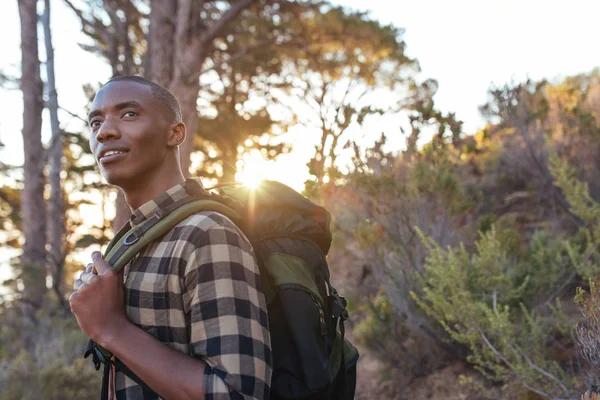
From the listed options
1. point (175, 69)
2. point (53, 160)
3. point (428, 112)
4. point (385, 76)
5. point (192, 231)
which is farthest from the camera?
point (385, 76)

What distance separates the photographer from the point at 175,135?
5.38 ft

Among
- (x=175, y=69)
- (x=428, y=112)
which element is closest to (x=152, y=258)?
(x=428, y=112)

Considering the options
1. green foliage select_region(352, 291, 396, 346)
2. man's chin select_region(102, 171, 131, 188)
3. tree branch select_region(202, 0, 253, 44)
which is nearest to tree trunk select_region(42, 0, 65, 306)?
tree branch select_region(202, 0, 253, 44)

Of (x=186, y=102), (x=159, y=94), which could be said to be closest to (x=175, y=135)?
(x=159, y=94)

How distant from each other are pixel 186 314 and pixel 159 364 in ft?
0.43

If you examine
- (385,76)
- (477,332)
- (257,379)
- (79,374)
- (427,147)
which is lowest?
(79,374)

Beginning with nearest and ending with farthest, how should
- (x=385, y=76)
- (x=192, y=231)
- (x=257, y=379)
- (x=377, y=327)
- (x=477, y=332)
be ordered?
1. (x=257, y=379)
2. (x=192, y=231)
3. (x=477, y=332)
4. (x=377, y=327)
5. (x=385, y=76)

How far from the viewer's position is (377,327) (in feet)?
17.3

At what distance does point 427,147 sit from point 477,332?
2.01 meters

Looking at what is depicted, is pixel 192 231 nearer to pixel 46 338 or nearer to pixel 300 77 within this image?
pixel 46 338

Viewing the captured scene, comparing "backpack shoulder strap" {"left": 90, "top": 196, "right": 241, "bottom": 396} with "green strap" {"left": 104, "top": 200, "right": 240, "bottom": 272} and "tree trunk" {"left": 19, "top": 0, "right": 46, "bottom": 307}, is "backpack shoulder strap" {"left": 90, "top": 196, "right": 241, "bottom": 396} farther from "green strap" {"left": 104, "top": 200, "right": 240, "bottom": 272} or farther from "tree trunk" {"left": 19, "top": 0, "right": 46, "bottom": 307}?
"tree trunk" {"left": 19, "top": 0, "right": 46, "bottom": 307}

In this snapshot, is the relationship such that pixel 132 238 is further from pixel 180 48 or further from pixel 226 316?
pixel 180 48

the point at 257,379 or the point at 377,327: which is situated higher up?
the point at 257,379

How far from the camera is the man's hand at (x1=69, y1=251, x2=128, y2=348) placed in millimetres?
1312
